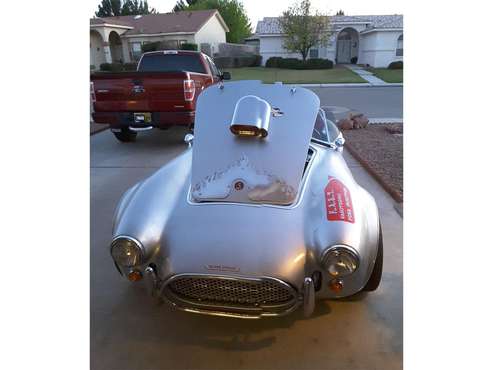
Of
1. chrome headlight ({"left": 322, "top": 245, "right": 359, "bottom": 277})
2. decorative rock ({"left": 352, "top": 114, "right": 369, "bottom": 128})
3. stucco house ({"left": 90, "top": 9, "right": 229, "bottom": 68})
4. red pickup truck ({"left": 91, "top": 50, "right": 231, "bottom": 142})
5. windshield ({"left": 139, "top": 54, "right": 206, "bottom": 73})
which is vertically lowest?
chrome headlight ({"left": 322, "top": 245, "right": 359, "bottom": 277})

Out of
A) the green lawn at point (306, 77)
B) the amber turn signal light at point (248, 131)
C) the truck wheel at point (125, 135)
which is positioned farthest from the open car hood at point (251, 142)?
the green lawn at point (306, 77)

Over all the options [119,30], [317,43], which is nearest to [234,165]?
[317,43]

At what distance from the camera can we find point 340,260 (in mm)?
1942

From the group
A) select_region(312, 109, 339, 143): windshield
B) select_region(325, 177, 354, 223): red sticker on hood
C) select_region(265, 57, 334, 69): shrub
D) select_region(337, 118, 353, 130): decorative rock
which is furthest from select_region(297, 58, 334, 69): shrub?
select_region(325, 177, 354, 223): red sticker on hood

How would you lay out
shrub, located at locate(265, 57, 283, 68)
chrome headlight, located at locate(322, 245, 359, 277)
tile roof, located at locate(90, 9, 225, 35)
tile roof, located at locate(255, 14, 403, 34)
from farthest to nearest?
tile roof, located at locate(90, 9, 225, 35) → shrub, located at locate(265, 57, 283, 68) → tile roof, located at locate(255, 14, 403, 34) → chrome headlight, located at locate(322, 245, 359, 277)

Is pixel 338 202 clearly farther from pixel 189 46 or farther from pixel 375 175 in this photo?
pixel 189 46

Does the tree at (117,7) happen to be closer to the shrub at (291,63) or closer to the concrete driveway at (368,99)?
the shrub at (291,63)

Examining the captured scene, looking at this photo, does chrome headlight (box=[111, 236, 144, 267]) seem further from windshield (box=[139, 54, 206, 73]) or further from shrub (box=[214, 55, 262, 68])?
shrub (box=[214, 55, 262, 68])

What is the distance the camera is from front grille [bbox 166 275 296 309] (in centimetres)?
196

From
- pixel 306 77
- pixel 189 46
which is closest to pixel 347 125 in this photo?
pixel 306 77

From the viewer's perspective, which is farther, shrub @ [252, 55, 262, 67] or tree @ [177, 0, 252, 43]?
tree @ [177, 0, 252, 43]

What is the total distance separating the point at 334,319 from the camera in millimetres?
2428

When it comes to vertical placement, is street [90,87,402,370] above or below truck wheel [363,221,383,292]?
below

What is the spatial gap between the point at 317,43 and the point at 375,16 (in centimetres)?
844
